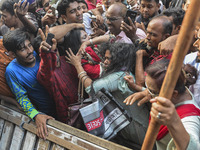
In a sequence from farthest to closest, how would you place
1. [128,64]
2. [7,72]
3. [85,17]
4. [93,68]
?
1. [85,17]
2. [7,72]
3. [93,68]
4. [128,64]

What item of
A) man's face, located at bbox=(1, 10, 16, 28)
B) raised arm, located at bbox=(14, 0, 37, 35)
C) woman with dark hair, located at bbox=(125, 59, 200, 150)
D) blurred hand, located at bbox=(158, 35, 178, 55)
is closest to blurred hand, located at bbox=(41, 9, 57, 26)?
raised arm, located at bbox=(14, 0, 37, 35)

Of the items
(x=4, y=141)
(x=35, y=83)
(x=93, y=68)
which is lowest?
(x=4, y=141)

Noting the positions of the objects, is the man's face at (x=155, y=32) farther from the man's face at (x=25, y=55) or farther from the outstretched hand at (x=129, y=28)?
the man's face at (x=25, y=55)

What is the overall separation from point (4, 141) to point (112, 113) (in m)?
1.42

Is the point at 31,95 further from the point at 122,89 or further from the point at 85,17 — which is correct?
the point at 85,17

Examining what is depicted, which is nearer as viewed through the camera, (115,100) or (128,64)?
(115,100)

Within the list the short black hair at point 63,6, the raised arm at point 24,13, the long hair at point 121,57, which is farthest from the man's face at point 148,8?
the raised arm at point 24,13

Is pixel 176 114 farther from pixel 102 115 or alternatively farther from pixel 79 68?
pixel 79 68

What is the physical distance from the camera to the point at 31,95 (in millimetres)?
2617

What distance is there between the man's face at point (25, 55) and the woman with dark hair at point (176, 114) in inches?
60.4

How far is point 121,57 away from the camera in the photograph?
2.15 metres

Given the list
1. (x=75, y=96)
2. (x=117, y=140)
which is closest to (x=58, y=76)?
(x=75, y=96)

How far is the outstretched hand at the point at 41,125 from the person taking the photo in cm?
227

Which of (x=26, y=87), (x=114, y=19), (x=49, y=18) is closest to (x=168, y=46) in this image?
(x=114, y=19)
